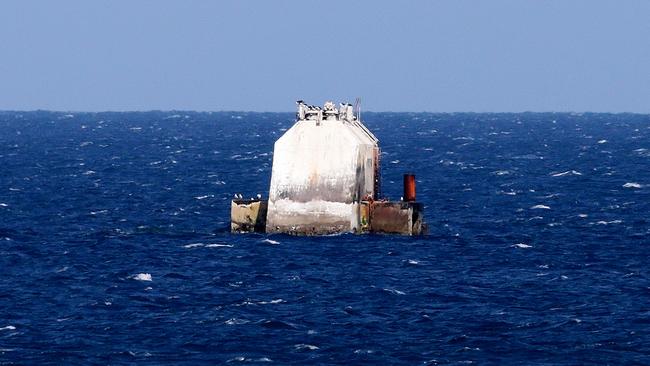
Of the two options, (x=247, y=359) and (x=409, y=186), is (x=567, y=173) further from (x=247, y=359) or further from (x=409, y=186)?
(x=247, y=359)

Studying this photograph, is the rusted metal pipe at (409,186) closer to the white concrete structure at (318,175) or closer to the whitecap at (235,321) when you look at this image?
the white concrete structure at (318,175)

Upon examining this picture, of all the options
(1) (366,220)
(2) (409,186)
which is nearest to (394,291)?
(1) (366,220)

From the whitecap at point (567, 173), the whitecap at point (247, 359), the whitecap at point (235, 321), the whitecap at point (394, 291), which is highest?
the whitecap at point (394, 291)

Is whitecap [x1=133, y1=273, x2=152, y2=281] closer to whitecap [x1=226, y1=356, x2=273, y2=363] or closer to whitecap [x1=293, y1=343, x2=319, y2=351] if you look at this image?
whitecap [x1=293, y1=343, x2=319, y2=351]

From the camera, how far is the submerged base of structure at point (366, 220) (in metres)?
56.8

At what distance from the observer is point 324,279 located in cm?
4850

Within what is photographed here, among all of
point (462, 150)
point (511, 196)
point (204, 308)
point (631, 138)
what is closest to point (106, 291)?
point (204, 308)

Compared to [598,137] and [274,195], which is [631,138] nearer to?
[598,137]

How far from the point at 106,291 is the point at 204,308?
433 centimetres

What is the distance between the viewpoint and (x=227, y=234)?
59.7 m

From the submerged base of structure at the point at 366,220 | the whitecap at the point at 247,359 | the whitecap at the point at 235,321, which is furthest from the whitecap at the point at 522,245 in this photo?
the whitecap at the point at 247,359

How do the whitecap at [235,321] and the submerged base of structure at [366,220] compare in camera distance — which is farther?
the submerged base of structure at [366,220]

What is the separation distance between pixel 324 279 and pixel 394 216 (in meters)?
9.68

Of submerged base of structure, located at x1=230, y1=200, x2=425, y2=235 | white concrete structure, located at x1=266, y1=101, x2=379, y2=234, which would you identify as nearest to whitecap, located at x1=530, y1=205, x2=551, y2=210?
submerged base of structure, located at x1=230, y1=200, x2=425, y2=235
